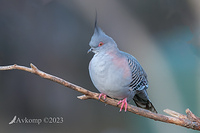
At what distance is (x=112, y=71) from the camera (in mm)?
957

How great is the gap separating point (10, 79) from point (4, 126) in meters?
0.34

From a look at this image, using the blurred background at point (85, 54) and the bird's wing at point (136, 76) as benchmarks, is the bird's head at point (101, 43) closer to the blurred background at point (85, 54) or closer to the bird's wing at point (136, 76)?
the bird's wing at point (136, 76)

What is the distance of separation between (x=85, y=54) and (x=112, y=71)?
2.63 feet

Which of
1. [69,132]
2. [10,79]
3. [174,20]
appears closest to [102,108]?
[69,132]

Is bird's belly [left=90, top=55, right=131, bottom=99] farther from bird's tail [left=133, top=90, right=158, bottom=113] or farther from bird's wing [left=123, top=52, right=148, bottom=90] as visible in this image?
bird's tail [left=133, top=90, right=158, bottom=113]

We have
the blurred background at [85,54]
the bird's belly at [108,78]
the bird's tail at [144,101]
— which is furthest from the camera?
the blurred background at [85,54]

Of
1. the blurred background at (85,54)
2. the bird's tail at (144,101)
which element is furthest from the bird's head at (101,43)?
the blurred background at (85,54)

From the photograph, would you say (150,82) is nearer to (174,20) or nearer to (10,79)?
(174,20)

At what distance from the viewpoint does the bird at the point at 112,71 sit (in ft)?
3.15

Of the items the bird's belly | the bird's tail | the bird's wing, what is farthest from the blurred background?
the bird's belly

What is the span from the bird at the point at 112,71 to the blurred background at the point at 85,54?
27.8 inches

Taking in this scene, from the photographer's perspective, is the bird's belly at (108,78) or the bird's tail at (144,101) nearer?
the bird's belly at (108,78)

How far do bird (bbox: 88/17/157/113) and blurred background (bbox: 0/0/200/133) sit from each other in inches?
27.8

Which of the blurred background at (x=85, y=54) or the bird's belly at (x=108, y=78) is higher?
the blurred background at (x=85, y=54)
